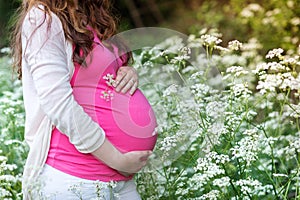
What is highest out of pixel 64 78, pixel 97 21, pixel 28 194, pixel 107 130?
pixel 97 21

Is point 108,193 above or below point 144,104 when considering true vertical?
below

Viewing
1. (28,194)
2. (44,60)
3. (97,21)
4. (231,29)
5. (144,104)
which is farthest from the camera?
(231,29)

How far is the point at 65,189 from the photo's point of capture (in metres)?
2.10

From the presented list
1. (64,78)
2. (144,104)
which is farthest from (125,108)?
(64,78)

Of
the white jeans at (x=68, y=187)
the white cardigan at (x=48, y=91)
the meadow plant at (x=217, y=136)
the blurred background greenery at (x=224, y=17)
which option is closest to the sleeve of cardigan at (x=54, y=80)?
the white cardigan at (x=48, y=91)

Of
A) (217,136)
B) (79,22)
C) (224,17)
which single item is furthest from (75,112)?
(224,17)

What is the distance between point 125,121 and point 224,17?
14.7 feet

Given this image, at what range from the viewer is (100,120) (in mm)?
2160

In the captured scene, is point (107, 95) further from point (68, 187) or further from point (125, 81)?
point (68, 187)

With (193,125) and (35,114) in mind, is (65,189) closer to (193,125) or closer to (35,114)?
(35,114)

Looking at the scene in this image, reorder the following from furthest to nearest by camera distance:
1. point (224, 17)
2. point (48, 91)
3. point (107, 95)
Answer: point (224, 17)
point (107, 95)
point (48, 91)

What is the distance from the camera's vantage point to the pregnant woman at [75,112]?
2.03 m

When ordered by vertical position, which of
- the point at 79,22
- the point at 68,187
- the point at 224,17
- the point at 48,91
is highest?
the point at 224,17

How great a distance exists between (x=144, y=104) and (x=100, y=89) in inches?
7.2
